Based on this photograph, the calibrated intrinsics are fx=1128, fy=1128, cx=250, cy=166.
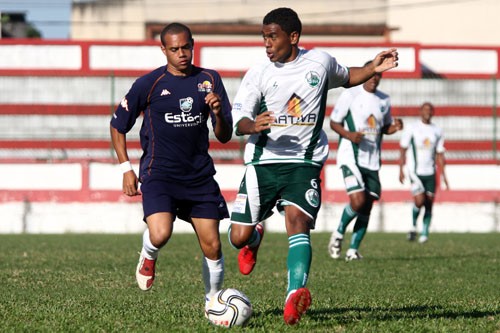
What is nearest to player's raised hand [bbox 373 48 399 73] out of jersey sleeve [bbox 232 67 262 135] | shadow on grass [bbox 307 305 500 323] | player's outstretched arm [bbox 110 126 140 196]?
jersey sleeve [bbox 232 67 262 135]

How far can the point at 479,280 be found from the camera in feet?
38.3

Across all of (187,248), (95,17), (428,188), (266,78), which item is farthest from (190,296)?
(95,17)

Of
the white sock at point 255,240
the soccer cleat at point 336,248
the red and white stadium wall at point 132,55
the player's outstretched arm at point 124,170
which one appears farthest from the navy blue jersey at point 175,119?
the red and white stadium wall at point 132,55

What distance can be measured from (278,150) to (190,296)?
2.08 m

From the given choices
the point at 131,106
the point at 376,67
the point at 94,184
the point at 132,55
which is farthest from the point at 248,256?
the point at 132,55

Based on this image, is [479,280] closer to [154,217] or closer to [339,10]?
[154,217]

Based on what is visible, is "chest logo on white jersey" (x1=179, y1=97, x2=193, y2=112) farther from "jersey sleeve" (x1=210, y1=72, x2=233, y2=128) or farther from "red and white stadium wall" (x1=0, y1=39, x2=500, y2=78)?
"red and white stadium wall" (x1=0, y1=39, x2=500, y2=78)

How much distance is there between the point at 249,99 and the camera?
8344mm

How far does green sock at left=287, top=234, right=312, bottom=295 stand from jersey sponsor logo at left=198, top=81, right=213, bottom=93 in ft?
3.96

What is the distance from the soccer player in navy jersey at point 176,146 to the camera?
26.3 feet

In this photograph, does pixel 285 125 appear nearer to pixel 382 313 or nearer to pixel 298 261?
pixel 298 261

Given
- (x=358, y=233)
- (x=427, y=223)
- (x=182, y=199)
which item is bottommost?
(x=427, y=223)

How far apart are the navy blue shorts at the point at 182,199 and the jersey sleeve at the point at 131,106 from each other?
1.49 feet

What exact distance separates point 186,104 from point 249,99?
0.55 meters
